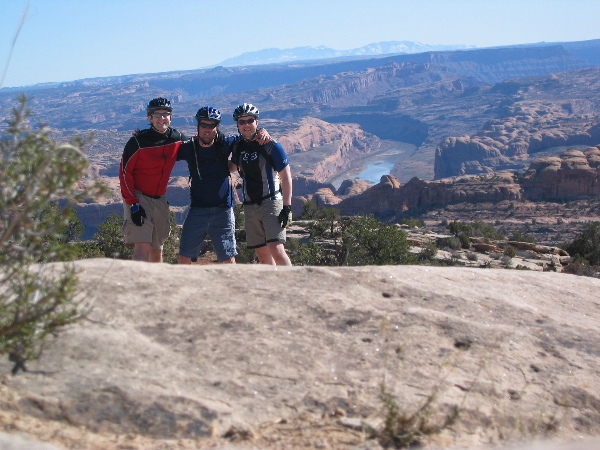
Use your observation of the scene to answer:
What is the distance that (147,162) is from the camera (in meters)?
5.61

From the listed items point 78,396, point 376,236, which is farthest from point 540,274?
point 376,236

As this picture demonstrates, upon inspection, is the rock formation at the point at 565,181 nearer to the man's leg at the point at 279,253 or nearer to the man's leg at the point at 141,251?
the man's leg at the point at 279,253

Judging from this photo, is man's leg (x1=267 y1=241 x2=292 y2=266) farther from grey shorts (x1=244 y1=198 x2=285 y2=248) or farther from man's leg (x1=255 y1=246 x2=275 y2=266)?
man's leg (x1=255 y1=246 x2=275 y2=266)

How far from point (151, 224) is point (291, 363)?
285cm

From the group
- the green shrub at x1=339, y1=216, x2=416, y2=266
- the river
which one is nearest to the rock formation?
the green shrub at x1=339, y1=216, x2=416, y2=266

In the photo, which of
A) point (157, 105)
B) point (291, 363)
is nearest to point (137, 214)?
point (157, 105)

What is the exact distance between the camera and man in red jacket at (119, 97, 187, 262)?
5.57 meters

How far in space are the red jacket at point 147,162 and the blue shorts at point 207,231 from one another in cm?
47

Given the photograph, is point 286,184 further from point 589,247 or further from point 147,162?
point 589,247

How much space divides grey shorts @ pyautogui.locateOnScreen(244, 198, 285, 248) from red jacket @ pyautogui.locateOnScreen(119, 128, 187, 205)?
976 mm

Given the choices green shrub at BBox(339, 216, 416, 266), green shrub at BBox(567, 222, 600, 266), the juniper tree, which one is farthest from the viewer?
green shrub at BBox(567, 222, 600, 266)

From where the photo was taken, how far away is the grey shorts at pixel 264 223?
5840 mm

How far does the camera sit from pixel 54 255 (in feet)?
8.19

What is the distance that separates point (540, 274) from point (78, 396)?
4775 mm
